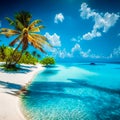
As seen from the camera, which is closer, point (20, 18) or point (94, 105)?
point (94, 105)

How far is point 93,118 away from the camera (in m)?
9.05

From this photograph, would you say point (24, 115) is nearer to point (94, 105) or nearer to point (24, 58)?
point (94, 105)

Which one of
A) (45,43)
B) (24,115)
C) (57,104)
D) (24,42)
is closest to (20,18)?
(24,42)

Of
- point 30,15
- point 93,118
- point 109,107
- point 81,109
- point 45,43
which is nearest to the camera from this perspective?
point 93,118

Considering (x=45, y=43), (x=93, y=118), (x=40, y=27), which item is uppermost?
(x=40, y=27)

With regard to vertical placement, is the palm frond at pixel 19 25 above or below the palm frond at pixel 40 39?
above

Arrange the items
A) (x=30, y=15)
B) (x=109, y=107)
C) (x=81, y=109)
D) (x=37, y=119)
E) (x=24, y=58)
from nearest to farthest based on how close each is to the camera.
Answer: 1. (x=37, y=119)
2. (x=81, y=109)
3. (x=109, y=107)
4. (x=30, y=15)
5. (x=24, y=58)

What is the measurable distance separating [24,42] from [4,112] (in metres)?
17.4

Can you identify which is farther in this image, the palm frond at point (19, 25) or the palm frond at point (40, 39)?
the palm frond at point (19, 25)

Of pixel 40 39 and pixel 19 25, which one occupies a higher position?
pixel 19 25

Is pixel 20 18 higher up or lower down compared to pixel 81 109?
higher up

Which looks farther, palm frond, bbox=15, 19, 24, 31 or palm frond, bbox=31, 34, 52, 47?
palm frond, bbox=15, 19, 24, 31

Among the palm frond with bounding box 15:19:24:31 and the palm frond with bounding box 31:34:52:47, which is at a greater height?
the palm frond with bounding box 15:19:24:31

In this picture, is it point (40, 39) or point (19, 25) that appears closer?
point (40, 39)
